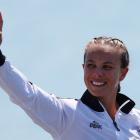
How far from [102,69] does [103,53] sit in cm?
25

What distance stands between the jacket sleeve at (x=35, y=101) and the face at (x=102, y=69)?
0.66 metres

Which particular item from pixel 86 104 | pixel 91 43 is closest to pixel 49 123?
pixel 86 104

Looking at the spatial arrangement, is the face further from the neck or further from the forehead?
the neck

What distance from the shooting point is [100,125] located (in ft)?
31.9

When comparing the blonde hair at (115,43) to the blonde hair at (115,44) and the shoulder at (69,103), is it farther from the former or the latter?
the shoulder at (69,103)

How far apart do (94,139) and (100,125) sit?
0.28 meters

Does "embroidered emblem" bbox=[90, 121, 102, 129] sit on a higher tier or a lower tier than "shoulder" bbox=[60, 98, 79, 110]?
lower

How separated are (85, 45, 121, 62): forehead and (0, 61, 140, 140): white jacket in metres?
0.59

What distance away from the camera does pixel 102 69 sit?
980cm

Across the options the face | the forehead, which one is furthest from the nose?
the forehead

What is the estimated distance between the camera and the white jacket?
8.66 m

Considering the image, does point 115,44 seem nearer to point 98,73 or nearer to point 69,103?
point 98,73

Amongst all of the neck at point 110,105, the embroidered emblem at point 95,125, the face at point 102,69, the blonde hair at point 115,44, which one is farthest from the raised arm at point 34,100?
the blonde hair at point 115,44

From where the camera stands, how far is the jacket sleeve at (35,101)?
28.1 feet
